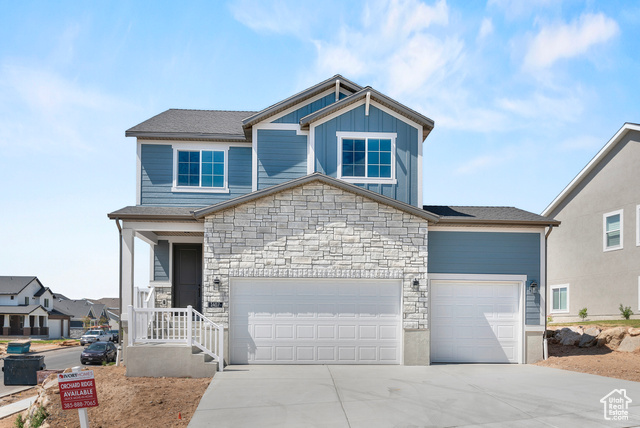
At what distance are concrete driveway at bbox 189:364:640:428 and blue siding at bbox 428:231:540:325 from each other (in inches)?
105

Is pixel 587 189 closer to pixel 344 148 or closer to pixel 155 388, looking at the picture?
pixel 344 148

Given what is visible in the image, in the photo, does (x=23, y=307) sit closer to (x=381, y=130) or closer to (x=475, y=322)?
(x=381, y=130)

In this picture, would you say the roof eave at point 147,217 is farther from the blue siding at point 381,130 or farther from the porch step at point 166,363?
the blue siding at point 381,130

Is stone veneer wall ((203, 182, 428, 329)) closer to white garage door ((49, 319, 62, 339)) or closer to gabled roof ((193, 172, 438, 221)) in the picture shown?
gabled roof ((193, 172, 438, 221))

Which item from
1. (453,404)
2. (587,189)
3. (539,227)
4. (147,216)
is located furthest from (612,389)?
(587,189)

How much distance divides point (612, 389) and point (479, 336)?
14.4 feet

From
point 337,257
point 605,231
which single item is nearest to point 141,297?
point 337,257

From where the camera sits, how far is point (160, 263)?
58.6ft

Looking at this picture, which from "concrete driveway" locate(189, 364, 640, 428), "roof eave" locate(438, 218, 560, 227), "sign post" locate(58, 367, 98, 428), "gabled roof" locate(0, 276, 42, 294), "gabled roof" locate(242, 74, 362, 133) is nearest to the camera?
"sign post" locate(58, 367, 98, 428)

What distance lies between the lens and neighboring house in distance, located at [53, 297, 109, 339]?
→ 70.4 meters

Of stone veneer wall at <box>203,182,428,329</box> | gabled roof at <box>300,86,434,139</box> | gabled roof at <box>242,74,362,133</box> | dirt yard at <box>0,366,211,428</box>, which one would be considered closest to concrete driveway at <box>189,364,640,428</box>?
dirt yard at <box>0,366,211,428</box>

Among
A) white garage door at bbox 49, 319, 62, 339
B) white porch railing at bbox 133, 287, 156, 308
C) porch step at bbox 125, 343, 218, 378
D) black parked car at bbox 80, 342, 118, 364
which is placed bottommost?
white garage door at bbox 49, 319, 62, 339

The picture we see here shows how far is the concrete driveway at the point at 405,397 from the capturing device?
8.90 meters

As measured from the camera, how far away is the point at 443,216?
607 inches
